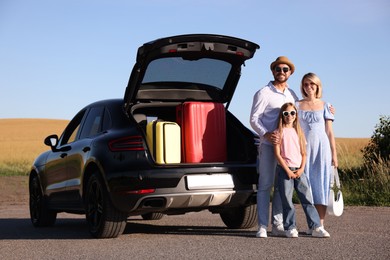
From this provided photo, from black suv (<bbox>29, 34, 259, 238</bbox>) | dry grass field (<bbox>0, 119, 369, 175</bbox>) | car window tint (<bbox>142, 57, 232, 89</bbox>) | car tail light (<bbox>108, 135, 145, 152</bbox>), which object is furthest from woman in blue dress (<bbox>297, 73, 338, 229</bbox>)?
dry grass field (<bbox>0, 119, 369, 175</bbox>)

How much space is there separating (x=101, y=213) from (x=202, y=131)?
5.00 ft

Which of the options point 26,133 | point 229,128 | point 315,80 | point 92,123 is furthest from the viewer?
point 26,133

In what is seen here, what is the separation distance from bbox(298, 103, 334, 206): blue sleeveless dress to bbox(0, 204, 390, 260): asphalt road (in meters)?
0.55

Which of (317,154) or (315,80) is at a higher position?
(315,80)

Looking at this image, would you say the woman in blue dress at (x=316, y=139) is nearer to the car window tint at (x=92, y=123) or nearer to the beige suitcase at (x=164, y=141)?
the beige suitcase at (x=164, y=141)

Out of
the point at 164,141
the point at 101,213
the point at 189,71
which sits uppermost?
the point at 189,71

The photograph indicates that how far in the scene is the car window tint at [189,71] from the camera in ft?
29.1

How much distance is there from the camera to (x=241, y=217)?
9.74 metres

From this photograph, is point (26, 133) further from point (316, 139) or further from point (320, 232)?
point (320, 232)

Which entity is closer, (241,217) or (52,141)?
(241,217)

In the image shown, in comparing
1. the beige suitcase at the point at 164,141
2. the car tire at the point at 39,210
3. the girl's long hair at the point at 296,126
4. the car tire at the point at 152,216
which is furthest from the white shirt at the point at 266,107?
the car tire at the point at 39,210

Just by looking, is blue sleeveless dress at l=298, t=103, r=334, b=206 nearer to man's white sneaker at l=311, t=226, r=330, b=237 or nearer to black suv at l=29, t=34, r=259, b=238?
man's white sneaker at l=311, t=226, r=330, b=237

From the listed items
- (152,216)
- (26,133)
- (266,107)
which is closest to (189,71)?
(266,107)

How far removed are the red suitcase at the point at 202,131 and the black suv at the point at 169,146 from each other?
1cm
